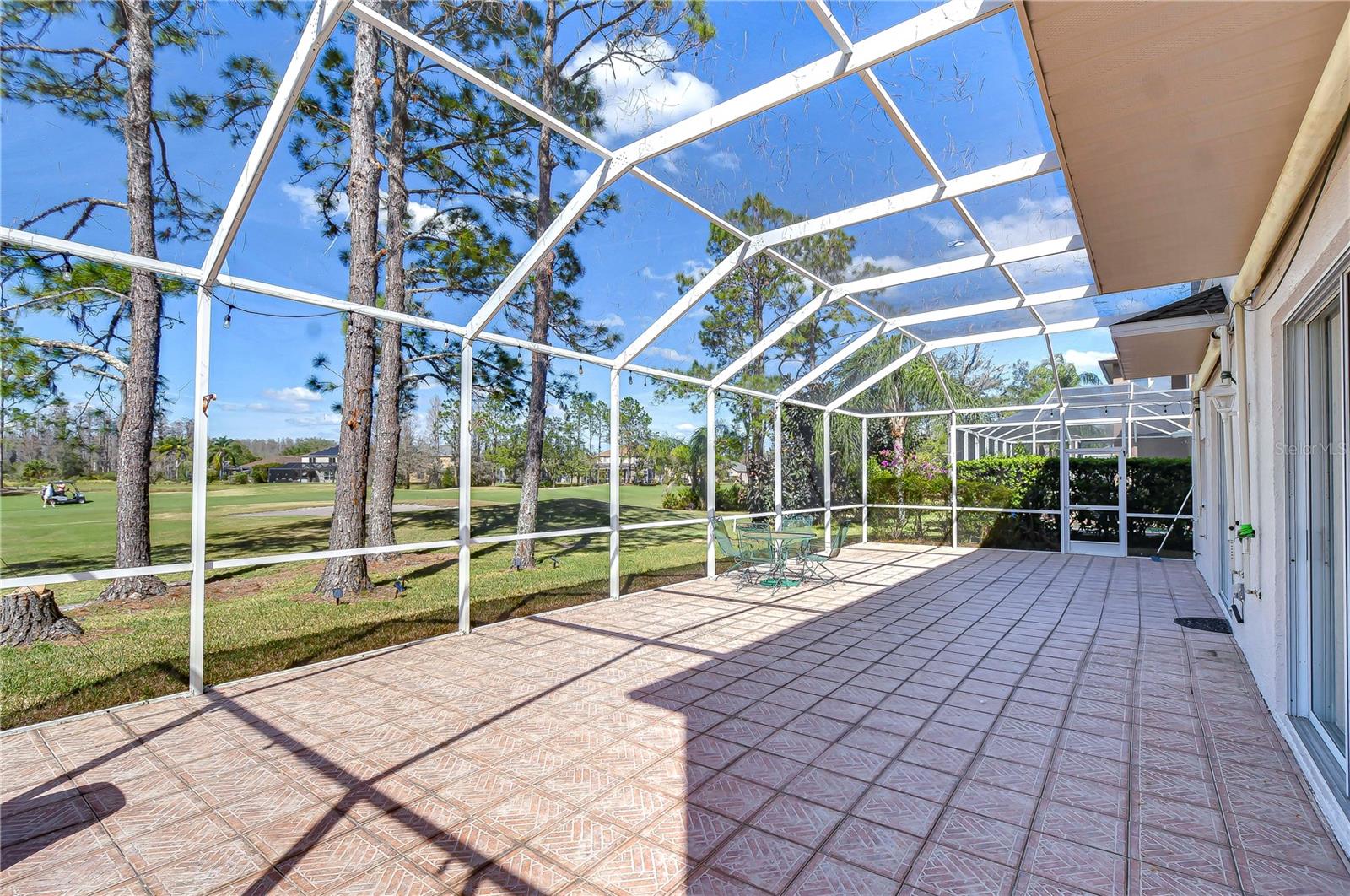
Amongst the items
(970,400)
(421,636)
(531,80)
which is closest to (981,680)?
(421,636)

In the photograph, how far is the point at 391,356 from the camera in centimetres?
862

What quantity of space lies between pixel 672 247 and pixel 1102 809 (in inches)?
211

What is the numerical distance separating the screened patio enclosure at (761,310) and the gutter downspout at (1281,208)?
2.57 ft

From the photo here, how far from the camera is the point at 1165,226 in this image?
135 inches

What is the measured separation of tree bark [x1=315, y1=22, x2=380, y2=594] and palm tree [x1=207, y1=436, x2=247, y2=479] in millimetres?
1838

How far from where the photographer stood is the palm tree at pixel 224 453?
7895 mm

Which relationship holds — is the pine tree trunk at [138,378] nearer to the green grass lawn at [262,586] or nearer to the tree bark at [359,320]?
the green grass lawn at [262,586]

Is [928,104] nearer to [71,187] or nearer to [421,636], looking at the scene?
[421,636]

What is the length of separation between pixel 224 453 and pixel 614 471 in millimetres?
5454

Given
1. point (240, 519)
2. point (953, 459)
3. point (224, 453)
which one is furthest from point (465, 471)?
point (953, 459)

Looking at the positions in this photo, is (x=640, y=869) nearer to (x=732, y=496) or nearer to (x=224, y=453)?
(x=224, y=453)

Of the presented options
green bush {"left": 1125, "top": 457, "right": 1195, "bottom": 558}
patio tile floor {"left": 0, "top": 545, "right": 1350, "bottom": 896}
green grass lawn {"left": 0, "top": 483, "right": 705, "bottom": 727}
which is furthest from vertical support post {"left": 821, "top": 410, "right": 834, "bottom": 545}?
patio tile floor {"left": 0, "top": 545, "right": 1350, "bottom": 896}

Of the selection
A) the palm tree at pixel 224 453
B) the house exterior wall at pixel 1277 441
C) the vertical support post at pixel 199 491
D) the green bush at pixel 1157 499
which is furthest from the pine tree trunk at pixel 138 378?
the green bush at pixel 1157 499

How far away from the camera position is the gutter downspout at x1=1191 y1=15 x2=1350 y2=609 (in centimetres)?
192
